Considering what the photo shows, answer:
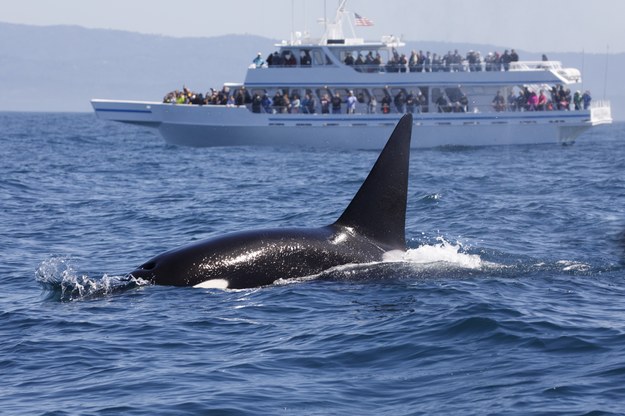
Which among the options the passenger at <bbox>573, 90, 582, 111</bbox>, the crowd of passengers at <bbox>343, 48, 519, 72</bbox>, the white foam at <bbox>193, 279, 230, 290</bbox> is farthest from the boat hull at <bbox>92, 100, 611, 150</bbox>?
the white foam at <bbox>193, 279, 230, 290</bbox>

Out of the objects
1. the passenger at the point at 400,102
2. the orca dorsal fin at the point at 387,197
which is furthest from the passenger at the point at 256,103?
the orca dorsal fin at the point at 387,197

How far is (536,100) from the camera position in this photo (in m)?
57.0

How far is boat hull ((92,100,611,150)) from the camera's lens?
2183 inches

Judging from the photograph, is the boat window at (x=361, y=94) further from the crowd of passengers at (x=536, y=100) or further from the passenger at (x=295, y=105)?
the crowd of passengers at (x=536, y=100)

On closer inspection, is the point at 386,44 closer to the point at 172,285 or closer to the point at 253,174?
the point at 253,174

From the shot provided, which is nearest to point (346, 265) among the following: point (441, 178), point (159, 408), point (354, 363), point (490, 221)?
point (354, 363)

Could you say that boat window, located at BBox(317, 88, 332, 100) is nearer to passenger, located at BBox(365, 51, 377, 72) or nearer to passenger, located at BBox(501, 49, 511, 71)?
passenger, located at BBox(365, 51, 377, 72)

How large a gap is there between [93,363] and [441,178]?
26.7 m

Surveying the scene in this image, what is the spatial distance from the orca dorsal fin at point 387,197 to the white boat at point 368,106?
136 feet

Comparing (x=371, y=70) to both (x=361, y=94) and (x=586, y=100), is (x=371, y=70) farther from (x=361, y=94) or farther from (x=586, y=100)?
(x=586, y=100)

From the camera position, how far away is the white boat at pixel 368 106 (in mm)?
55562

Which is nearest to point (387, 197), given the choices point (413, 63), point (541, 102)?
point (413, 63)

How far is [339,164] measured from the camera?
4447cm

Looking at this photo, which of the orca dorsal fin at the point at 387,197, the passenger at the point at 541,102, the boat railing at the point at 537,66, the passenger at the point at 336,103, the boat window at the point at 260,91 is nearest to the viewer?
the orca dorsal fin at the point at 387,197
